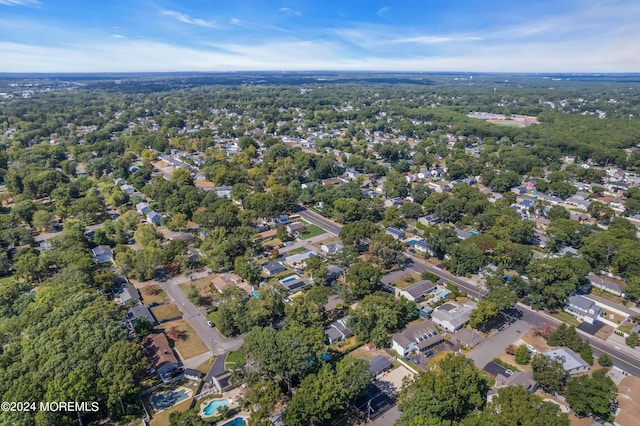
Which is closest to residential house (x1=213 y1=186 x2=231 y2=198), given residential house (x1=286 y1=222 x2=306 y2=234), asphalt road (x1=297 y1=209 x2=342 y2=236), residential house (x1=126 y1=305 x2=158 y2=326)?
asphalt road (x1=297 y1=209 x2=342 y2=236)

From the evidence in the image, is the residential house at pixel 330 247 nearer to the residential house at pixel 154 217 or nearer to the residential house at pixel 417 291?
the residential house at pixel 417 291

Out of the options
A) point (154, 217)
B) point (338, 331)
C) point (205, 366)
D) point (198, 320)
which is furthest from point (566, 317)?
point (154, 217)

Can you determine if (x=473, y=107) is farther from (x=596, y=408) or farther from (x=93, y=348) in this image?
(x=93, y=348)

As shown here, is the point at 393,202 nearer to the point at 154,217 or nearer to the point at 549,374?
the point at 154,217

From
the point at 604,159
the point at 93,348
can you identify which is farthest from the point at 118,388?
the point at 604,159

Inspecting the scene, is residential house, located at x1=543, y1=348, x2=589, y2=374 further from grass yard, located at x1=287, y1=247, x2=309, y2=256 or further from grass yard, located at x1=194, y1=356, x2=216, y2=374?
grass yard, located at x1=287, y1=247, x2=309, y2=256
